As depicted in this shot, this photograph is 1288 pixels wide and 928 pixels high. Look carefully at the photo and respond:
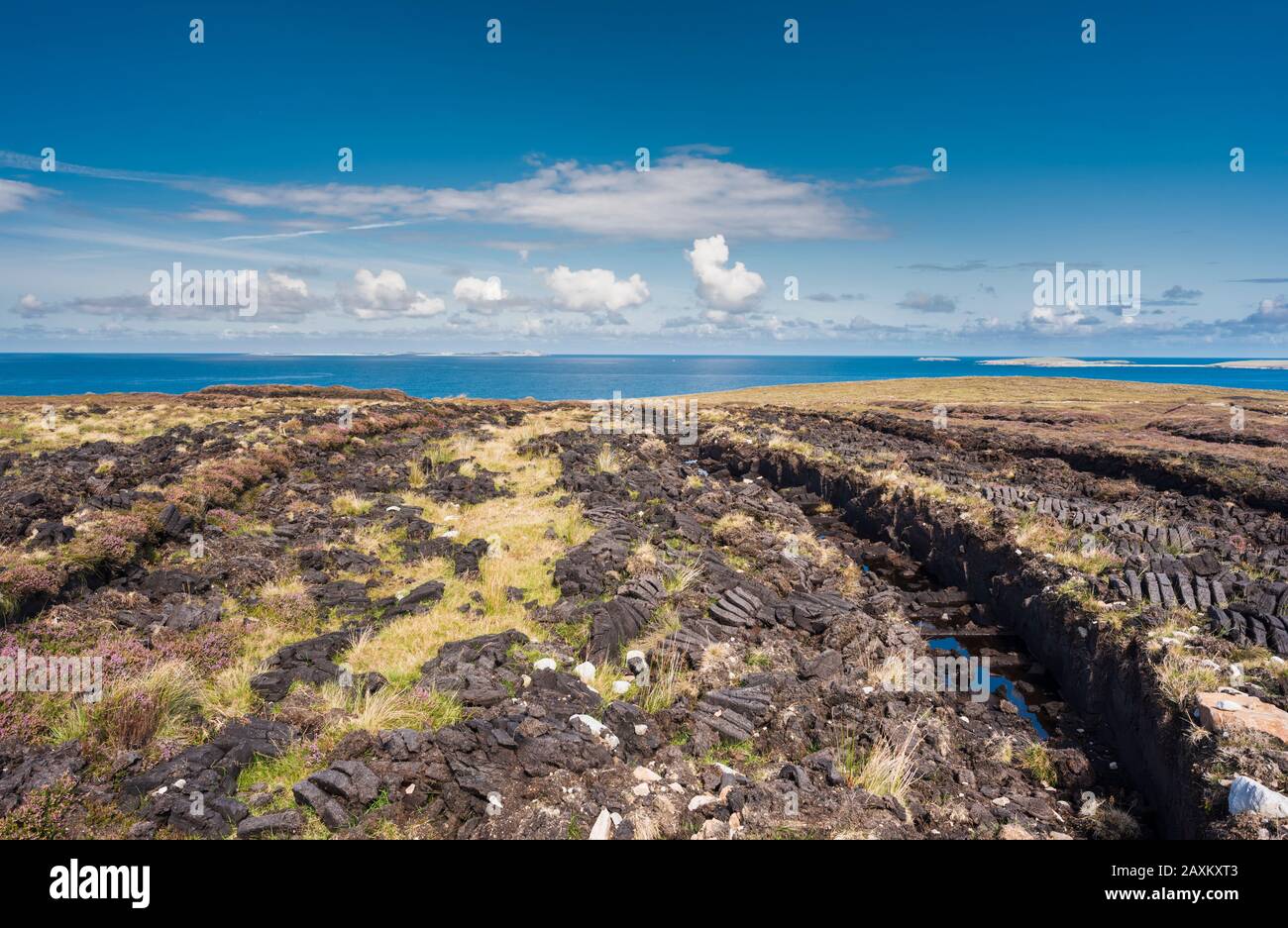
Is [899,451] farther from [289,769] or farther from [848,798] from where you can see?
[289,769]

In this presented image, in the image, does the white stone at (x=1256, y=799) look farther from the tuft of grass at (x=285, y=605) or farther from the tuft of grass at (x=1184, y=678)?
the tuft of grass at (x=285, y=605)

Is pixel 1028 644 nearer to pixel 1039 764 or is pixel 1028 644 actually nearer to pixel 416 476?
pixel 1039 764

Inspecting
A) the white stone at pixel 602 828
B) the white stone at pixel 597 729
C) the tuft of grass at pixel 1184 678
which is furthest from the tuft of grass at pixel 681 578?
the tuft of grass at pixel 1184 678

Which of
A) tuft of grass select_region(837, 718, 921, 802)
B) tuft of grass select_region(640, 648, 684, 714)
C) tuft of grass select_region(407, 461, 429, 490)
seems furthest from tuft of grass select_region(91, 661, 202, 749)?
tuft of grass select_region(407, 461, 429, 490)

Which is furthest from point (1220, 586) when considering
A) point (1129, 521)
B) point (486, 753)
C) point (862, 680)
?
point (486, 753)

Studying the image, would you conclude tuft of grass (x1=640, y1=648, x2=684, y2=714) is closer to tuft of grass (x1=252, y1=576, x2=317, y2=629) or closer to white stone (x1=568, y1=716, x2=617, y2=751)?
white stone (x1=568, y1=716, x2=617, y2=751)

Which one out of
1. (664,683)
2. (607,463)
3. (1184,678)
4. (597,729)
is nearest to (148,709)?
(597,729)
